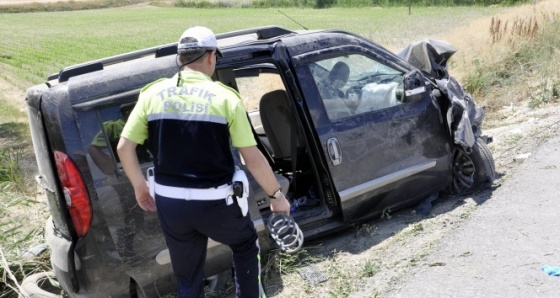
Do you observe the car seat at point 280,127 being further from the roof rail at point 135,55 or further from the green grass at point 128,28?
the green grass at point 128,28

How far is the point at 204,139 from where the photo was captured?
3.29 metres

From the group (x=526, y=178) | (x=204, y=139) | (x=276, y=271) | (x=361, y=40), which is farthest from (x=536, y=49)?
(x=204, y=139)

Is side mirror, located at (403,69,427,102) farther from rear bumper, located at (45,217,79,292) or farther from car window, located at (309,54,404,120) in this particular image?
rear bumper, located at (45,217,79,292)

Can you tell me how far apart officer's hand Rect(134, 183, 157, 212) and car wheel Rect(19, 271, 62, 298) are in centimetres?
137

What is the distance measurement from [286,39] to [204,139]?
6.30 ft

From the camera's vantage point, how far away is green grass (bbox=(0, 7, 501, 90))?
2230 centimetres

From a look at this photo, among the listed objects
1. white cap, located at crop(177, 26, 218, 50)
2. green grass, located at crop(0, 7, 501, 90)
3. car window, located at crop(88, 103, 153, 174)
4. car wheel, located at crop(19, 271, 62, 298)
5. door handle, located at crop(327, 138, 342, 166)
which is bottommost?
green grass, located at crop(0, 7, 501, 90)

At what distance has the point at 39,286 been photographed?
15.8ft

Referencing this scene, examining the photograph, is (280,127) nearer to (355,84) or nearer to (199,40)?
(355,84)

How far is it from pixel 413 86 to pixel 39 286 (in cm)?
328

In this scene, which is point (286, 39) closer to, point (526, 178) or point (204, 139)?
point (204, 139)

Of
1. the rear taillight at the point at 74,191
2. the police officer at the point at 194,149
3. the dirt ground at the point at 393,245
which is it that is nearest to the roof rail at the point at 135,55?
the rear taillight at the point at 74,191

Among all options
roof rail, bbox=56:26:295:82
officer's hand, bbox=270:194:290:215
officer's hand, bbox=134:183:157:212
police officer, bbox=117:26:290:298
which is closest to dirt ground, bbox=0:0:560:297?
officer's hand, bbox=270:194:290:215

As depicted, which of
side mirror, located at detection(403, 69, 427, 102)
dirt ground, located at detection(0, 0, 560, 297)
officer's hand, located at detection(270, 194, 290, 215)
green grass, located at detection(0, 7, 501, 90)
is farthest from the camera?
green grass, located at detection(0, 7, 501, 90)
